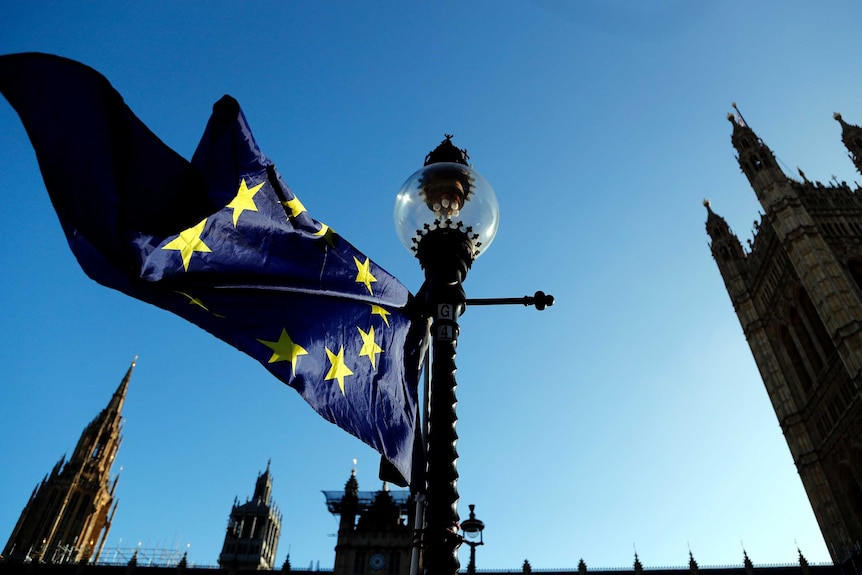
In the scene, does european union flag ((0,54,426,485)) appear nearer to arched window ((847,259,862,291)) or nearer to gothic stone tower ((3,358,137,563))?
arched window ((847,259,862,291))

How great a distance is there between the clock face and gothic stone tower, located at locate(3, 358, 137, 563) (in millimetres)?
41239

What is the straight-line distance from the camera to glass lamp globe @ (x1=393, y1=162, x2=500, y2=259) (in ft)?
20.9

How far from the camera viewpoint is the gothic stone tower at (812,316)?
159 feet

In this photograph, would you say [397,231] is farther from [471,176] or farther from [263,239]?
[263,239]

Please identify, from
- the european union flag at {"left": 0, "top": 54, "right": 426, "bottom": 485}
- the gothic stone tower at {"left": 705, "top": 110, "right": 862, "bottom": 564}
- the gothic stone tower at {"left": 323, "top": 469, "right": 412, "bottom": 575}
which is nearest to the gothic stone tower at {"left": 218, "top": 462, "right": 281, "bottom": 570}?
the gothic stone tower at {"left": 323, "top": 469, "right": 412, "bottom": 575}

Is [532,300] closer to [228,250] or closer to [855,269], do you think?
[228,250]

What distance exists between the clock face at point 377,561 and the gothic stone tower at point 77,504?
4124 centimetres

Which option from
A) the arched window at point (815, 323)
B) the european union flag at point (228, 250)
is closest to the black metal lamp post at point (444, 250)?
the european union flag at point (228, 250)

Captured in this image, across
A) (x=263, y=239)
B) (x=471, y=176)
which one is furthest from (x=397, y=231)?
(x=263, y=239)

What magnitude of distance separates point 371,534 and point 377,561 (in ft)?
6.87

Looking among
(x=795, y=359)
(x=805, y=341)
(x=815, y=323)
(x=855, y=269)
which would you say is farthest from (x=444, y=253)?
(x=795, y=359)

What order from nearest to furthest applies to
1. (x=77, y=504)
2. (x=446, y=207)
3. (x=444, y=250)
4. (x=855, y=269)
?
(x=444, y=250)
(x=446, y=207)
(x=855, y=269)
(x=77, y=504)

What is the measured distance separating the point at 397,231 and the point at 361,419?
6.36 feet

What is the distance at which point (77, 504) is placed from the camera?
79.3 meters
